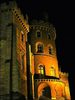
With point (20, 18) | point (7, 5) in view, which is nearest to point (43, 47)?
point (20, 18)

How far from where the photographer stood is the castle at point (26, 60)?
39.1 metres

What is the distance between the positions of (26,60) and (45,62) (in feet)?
27.0

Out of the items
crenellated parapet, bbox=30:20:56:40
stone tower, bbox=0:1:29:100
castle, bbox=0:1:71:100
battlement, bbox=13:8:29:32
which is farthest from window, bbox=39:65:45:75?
battlement, bbox=13:8:29:32

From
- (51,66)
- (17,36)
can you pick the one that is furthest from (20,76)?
(51,66)

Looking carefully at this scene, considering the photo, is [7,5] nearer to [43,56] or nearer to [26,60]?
[26,60]

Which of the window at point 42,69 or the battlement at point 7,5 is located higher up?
the battlement at point 7,5

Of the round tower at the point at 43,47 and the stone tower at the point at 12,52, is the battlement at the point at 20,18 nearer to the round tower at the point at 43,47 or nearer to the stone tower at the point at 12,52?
the stone tower at the point at 12,52

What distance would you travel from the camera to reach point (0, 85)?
3866 centimetres

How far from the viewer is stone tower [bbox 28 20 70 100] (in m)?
48.9

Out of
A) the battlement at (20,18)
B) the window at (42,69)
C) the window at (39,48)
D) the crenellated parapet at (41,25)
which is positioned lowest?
the window at (42,69)

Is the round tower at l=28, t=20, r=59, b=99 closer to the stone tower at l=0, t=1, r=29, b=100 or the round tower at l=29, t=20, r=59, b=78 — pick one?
the round tower at l=29, t=20, r=59, b=78

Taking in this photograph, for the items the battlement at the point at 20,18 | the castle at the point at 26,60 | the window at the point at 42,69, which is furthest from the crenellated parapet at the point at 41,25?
the window at the point at 42,69

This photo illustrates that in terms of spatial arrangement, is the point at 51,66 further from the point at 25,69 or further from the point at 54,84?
the point at 25,69

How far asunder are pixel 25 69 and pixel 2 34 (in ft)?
24.1
